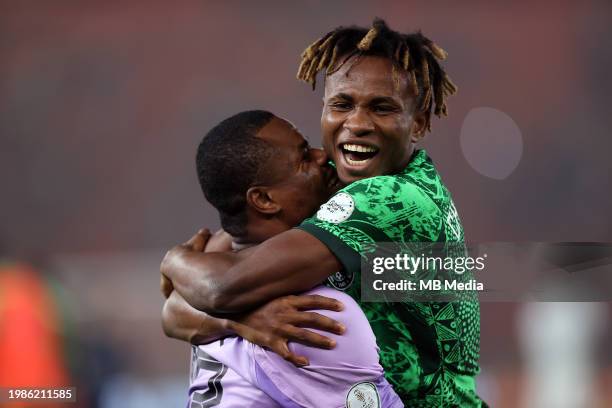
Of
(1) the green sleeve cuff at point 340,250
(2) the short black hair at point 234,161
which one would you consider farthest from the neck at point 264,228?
(1) the green sleeve cuff at point 340,250

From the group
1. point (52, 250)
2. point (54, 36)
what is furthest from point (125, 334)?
point (54, 36)

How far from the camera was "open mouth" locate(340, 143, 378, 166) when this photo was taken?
9.60 feet

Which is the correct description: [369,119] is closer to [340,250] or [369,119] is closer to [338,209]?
[338,209]

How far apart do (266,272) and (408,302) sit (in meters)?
0.47

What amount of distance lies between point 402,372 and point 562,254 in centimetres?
234

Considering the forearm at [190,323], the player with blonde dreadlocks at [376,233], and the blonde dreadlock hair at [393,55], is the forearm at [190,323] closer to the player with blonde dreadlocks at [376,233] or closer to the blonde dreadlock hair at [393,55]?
the player with blonde dreadlocks at [376,233]

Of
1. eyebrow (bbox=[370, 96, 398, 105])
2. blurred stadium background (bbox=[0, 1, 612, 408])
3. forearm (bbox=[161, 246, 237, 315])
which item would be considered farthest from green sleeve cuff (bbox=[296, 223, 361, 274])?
blurred stadium background (bbox=[0, 1, 612, 408])

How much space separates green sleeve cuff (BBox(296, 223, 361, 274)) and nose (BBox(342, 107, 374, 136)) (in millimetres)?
576

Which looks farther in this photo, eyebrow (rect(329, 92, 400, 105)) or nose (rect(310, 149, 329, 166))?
eyebrow (rect(329, 92, 400, 105))

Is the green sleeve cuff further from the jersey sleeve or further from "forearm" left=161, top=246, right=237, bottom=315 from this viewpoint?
"forearm" left=161, top=246, right=237, bottom=315

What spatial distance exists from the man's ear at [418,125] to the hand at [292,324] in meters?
0.86

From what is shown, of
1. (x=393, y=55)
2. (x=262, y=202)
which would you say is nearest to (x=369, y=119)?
(x=393, y=55)

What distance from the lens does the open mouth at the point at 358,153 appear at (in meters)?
2.93

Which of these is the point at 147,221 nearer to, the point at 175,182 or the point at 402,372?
the point at 175,182
